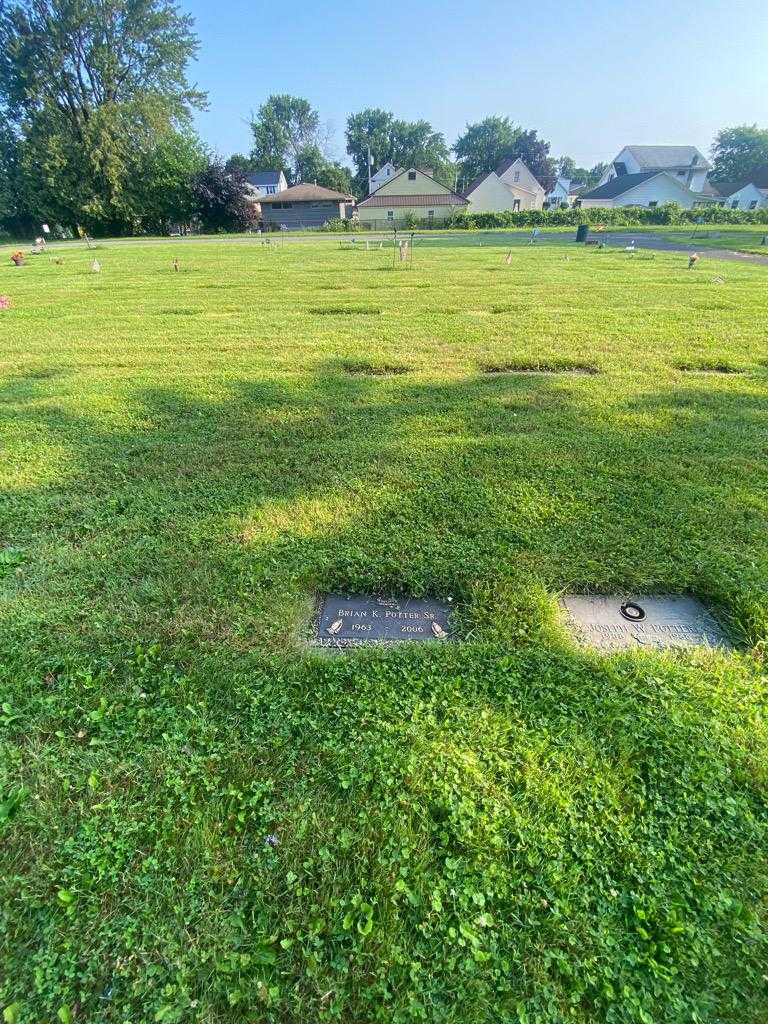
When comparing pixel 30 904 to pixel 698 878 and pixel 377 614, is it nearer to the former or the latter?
pixel 377 614

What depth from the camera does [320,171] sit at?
70125 mm

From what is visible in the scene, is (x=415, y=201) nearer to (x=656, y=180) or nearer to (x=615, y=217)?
(x=615, y=217)

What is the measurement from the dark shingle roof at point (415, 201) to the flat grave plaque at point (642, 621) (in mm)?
51820

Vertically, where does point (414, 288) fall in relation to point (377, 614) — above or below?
above

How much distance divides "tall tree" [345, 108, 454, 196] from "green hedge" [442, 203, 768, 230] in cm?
4782

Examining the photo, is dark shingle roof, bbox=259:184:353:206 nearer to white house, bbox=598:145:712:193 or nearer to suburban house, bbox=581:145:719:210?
suburban house, bbox=581:145:719:210

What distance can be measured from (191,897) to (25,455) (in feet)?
10.4

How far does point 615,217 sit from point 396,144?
5859 cm

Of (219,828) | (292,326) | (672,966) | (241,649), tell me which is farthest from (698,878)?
(292,326)

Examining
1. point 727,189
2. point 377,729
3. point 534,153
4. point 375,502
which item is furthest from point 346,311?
point 534,153

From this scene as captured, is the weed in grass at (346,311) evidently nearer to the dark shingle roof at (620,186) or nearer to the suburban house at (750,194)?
the dark shingle roof at (620,186)

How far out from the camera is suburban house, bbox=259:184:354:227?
47906 millimetres

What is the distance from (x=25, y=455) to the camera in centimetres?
342

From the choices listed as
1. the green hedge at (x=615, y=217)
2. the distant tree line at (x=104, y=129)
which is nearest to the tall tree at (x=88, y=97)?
the distant tree line at (x=104, y=129)
